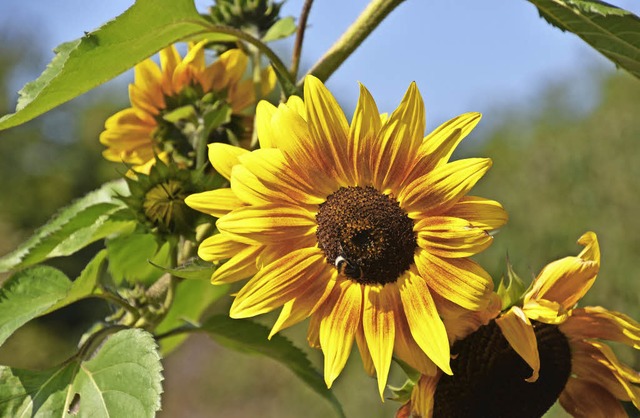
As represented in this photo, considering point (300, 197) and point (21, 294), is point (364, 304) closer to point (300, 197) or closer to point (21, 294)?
point (300, 197)

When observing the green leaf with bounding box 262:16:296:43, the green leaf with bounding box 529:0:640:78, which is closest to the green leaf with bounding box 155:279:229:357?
the green leaf with bounding box 262:16:296:43

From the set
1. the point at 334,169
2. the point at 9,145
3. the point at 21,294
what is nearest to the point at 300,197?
the point at 334,169

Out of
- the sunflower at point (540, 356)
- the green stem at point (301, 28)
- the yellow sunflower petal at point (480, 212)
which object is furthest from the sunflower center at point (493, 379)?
the green stem at point (301, 28)

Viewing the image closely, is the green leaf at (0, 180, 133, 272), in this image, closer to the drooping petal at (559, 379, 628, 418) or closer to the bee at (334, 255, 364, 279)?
the bee at (334, 255, 364, 279)

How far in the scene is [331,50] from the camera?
577 mm

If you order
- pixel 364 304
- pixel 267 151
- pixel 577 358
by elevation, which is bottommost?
pixel 577 358

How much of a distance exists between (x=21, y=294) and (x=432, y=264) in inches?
12.2

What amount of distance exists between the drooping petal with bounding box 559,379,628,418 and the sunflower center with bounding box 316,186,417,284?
0.62 ft

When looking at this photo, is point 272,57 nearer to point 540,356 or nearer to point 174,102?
point 174,102

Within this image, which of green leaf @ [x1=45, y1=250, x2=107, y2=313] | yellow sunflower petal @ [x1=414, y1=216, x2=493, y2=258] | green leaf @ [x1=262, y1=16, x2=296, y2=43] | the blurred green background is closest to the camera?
yellow sunflower petal @ [x1=414, y1=216, x2=493, y2=258]

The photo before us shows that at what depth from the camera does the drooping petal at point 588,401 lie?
1.91 feet

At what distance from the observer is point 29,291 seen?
611 millimetres

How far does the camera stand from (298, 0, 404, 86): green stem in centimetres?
57

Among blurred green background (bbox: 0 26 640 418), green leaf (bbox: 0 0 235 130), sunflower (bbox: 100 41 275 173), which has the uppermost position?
green leaf (bbox: 0 0 235 130)
